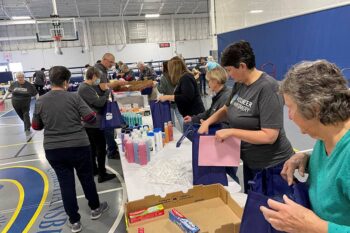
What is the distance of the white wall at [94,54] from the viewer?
18422 millimetres

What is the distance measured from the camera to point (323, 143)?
94cm

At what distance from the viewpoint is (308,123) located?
2.96ft

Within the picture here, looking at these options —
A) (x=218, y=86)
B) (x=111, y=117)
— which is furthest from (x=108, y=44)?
(x=218, y=86)

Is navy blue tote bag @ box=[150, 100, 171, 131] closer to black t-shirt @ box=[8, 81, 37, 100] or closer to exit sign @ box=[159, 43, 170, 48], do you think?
black t-shirt @ box=[8, 81, 37, 100]

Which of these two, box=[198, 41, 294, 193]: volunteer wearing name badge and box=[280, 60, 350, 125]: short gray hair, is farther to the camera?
box=[198, 41, 294, 193]: volunteer wearing name badge

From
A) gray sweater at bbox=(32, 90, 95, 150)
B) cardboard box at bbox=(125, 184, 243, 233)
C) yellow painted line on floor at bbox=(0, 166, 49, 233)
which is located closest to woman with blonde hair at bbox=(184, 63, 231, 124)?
cardboard box at bbox=(125, 184, 243, 233)

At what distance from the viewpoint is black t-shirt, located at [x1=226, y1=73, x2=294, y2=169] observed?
59.9 inches

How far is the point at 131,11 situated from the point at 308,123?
18200 millimetres

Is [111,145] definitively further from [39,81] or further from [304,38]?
[39,81]

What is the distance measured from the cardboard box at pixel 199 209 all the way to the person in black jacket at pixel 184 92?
1.62 metres

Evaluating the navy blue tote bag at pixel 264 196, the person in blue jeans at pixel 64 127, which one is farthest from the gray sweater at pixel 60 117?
the navy blue tote bag at pixel 264 196

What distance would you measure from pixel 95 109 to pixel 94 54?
16.6 m

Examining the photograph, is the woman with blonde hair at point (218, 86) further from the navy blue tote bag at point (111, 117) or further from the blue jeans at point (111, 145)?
the blue jeans at point (111, 145)

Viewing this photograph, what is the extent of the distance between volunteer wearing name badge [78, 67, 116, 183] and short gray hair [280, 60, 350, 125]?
270 cm
